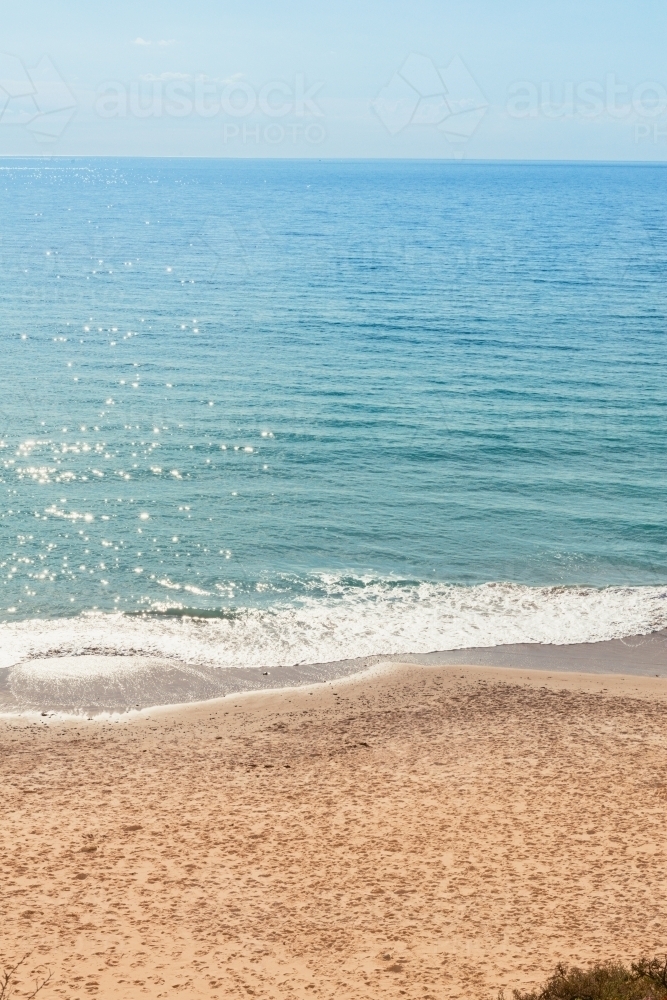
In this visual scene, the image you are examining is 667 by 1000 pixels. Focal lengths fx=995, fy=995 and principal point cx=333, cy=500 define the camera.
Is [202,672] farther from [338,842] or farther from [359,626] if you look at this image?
[338,842]

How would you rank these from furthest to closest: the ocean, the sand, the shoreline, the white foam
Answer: the ocean
the white foam
the shoreline
the sand

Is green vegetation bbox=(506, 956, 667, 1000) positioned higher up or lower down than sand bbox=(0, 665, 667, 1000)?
higher up

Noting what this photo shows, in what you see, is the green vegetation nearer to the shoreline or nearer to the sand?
the sand

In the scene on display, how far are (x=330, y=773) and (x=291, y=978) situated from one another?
471cm

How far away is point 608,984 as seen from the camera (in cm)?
969

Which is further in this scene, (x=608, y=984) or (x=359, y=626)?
(x=359, y=626)

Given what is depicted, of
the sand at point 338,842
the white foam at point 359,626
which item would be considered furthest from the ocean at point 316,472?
the sand at point 338,842

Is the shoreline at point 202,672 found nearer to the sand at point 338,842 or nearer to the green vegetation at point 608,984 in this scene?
the sand at point 338,842

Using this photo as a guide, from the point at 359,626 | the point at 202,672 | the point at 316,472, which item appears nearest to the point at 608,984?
the point at 202,672

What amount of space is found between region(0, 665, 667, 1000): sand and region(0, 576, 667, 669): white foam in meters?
2.05

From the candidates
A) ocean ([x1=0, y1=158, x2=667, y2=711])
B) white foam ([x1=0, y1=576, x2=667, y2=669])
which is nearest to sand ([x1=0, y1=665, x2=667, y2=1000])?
white foam ([x1=0, y1=576, x2=667, y2=669])

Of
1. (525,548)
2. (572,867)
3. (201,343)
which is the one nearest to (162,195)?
(201,343)

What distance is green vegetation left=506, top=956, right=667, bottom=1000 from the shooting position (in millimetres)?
9430

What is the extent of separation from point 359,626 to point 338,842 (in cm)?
819
